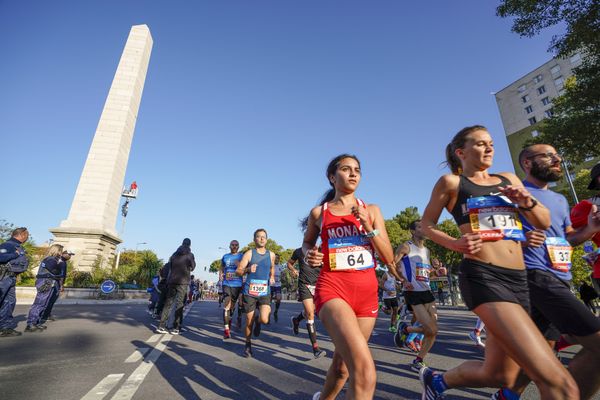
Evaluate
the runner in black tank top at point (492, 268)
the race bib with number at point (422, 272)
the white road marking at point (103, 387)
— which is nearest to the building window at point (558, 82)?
the race bib with number at point (422, 272)

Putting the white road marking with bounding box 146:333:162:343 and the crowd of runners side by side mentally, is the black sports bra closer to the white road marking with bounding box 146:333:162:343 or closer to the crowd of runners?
the crowd of runners

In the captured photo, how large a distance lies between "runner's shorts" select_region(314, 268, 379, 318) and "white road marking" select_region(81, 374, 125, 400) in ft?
7.92

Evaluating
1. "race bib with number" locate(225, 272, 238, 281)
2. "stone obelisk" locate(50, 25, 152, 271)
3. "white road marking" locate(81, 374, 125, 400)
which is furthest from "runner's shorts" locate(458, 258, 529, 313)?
"stone obelisk" locate(50, 25, 152, 271)

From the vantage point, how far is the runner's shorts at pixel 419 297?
15.7ft

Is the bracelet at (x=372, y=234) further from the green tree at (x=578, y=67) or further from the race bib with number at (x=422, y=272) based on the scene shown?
the green tree at (x=578, y=67)

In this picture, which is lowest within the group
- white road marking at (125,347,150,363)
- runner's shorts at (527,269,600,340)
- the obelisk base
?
white road marking at (125,347,150,363)

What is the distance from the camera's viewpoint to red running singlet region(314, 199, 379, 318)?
2.46m

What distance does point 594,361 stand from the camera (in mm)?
2141

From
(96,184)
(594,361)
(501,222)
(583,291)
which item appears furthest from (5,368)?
(96,184)

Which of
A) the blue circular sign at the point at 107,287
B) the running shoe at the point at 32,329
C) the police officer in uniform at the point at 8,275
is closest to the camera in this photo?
the police officer in uniform at the point at 8,275

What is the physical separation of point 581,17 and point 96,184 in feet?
86.4

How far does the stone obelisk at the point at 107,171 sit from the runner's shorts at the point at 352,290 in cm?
2173

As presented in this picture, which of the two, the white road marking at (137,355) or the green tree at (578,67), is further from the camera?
the green tree at (578,67)

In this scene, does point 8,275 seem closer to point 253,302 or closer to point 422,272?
point 253,302
